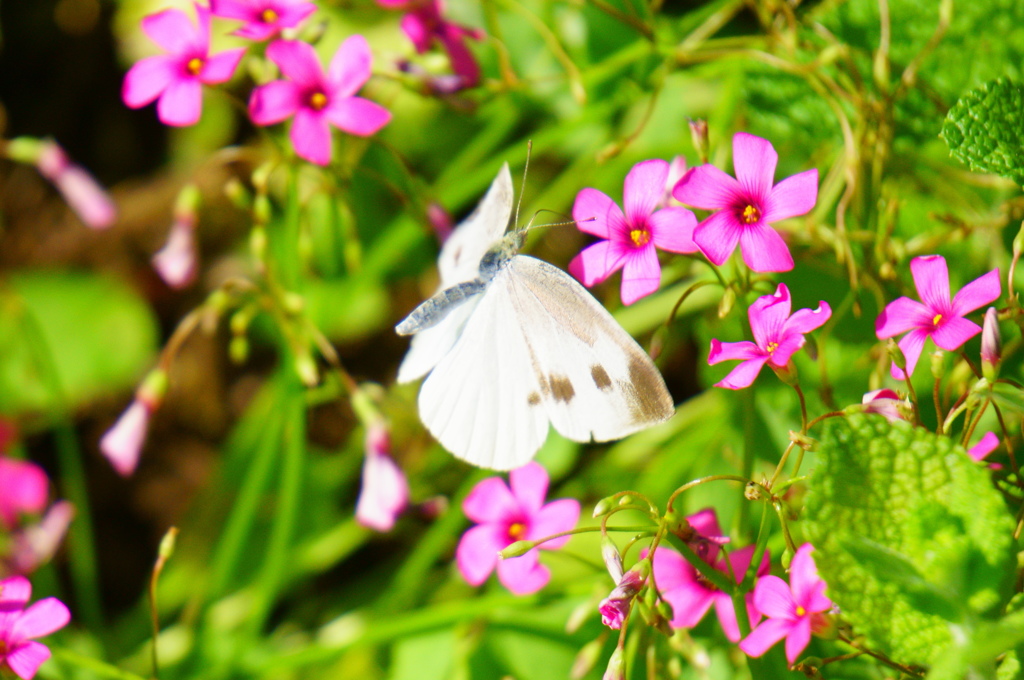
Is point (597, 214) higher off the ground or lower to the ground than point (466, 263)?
higher

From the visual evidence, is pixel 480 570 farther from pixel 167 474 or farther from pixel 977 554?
pixel 167 474

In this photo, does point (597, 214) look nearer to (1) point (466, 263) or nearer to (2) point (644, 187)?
(2) point (644, 187)

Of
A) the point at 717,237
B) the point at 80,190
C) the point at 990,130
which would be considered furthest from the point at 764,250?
the point at 80,190

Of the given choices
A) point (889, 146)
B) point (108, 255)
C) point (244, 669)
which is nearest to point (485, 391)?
point (889, 146)

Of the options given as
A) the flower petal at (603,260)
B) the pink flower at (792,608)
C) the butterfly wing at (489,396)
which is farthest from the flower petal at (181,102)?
the pink flower at (792,608)

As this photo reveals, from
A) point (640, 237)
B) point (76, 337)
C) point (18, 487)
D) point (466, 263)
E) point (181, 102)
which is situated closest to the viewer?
point (640, 237)

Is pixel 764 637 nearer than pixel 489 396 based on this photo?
Yes
